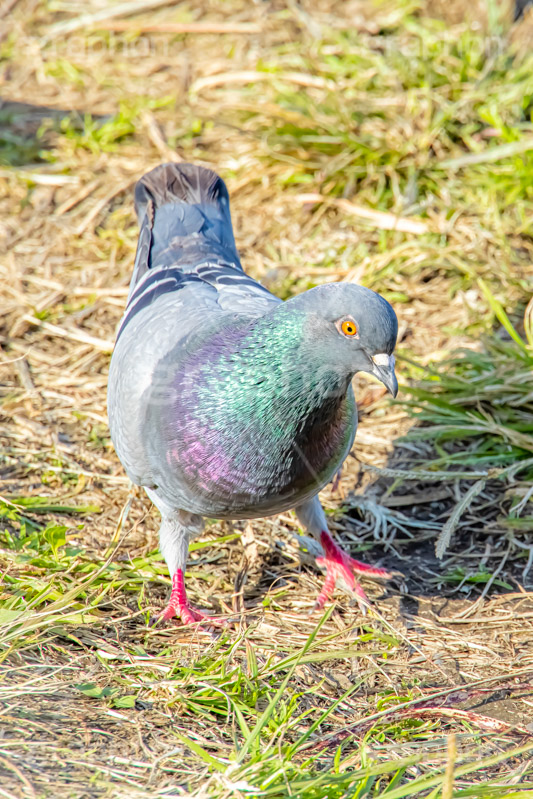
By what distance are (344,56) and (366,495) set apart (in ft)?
14.5

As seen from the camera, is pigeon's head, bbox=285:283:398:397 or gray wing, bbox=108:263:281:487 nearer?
pigeon's head, bbox=285:283:398:397

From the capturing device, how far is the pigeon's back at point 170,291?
3.62 meters

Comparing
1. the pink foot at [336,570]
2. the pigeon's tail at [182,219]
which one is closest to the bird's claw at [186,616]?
the pink foot at [336,570]

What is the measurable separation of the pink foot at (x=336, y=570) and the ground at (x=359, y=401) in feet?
0.30

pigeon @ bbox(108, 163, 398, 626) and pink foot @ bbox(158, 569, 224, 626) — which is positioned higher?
pigeon @ bbox(108, 163, 398, 626)

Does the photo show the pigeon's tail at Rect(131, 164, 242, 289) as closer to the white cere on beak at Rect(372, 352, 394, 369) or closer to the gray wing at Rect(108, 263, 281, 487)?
the gray wing at Rect(108, 263, 281, 487)

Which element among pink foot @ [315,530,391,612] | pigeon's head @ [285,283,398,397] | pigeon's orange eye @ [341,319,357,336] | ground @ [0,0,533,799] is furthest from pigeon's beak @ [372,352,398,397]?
pink foot @ [315,530,391,612]

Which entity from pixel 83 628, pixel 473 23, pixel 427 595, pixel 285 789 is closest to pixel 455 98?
pixel 473 23

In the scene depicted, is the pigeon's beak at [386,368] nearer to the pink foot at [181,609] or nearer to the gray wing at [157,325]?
the gray wing at [157,325]

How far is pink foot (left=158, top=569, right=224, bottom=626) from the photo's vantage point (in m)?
3.79

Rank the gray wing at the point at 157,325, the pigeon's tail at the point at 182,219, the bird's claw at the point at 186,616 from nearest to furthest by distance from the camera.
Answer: the gray wing at the point at 157,325
the bird's claw at the point at 186,616
the pigeon's tail at the point at 182,219

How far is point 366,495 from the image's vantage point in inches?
184

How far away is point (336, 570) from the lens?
4035 mm

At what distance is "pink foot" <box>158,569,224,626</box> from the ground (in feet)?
0.31
